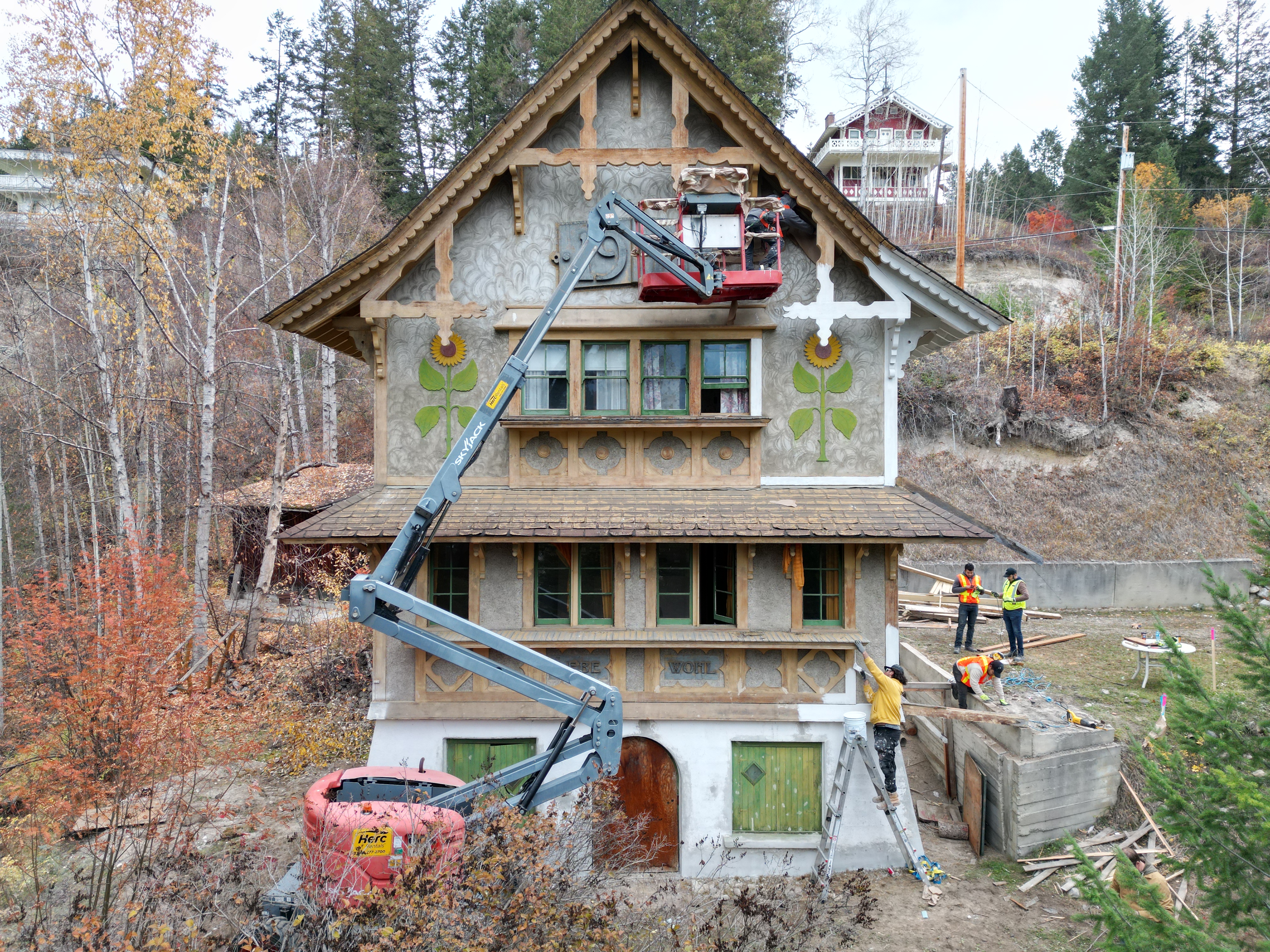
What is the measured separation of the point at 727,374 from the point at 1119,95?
141 feet

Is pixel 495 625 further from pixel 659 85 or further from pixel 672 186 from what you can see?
pixel 659 85

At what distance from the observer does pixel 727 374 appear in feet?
36.7

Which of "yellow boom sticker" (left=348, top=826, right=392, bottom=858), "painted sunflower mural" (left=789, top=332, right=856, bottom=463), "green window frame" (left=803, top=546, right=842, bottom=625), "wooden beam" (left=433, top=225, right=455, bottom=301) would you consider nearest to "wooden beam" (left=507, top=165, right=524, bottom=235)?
"wooden beam" (left=433, top=225, right=455, bottom=301)

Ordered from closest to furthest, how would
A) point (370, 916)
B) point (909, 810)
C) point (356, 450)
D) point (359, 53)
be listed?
point (370, 916) → point (909, 810) → point (356, 450) → point (359, 53)

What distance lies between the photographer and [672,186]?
36.2 feet

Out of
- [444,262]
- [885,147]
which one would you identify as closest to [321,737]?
[444,262]

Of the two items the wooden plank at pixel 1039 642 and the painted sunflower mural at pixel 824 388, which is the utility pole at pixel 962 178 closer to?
the wooden plank at pixel 1039 642

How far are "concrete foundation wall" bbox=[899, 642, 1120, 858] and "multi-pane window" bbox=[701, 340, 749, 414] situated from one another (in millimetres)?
6596

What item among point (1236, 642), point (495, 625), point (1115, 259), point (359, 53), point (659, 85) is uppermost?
point (359, 53)

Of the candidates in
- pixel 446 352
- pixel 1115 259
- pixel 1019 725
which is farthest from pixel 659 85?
pixel 1115 259

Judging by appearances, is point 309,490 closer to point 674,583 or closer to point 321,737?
point 321,737

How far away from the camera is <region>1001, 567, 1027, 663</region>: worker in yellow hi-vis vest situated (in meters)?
16.0

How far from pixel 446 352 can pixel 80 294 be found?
14.8 meters

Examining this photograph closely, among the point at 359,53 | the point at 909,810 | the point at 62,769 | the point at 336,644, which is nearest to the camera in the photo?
the point at 909,810
